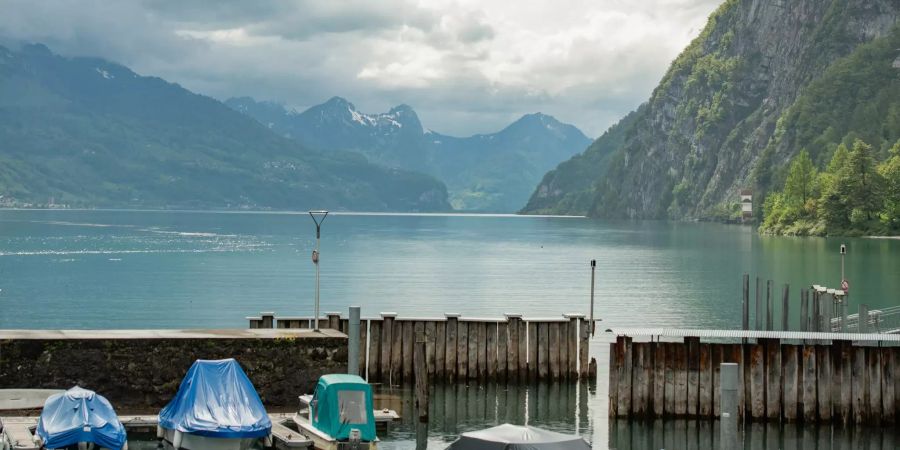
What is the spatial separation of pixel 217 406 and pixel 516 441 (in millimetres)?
9863

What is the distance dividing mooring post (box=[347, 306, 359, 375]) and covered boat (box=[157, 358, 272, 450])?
5202 mm

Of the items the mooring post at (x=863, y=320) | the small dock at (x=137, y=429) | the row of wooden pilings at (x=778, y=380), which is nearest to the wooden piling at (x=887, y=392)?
the row of wooden pilings at (x=778, y=380)

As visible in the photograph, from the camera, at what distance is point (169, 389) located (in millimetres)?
38281

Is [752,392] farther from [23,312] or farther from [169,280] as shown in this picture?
[169,280]

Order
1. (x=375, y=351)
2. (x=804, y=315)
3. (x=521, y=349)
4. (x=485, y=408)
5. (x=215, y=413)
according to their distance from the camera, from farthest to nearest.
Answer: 1. (x=804, y=315)
2. (x=521, y=349)
3. (x=375, y=351)
4. (x=485, y=408)
5. (x=215, y=413)

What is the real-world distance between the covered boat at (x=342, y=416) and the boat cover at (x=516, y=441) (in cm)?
586

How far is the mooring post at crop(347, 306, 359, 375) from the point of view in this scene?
3941 centimetres

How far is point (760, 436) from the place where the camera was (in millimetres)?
40688

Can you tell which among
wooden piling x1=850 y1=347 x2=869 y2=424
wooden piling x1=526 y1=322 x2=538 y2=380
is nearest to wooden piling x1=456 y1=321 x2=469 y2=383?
wooden piling x1=526 y1=322 x2=538 y2=380

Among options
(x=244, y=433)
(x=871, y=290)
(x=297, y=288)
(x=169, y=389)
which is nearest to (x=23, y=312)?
(x=297, y=288)

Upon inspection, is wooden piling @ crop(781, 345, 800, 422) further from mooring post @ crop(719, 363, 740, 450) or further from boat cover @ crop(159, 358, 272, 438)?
boat cover @ crop(159, 358, 272, 438)

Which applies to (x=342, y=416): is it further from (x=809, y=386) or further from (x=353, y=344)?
(x=809, y=386)

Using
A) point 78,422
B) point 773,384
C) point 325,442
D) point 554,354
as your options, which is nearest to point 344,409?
point 325,442

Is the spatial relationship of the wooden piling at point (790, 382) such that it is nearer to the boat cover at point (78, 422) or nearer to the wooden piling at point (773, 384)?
the wooden piling at point (773, 384)
